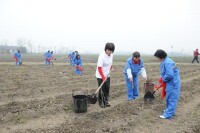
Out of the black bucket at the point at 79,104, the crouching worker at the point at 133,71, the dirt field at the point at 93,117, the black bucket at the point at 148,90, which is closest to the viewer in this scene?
the dirt field at the point at 93,117

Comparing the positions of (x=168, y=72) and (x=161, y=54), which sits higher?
(x=161, y=54)

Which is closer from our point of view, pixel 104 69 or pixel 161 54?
pixel 161 54

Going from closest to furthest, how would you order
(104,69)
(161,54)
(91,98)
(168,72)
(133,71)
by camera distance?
(168,72)
(161,54)
(104,69)
(91,98)
(133,71)

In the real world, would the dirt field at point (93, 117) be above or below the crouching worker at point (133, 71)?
below

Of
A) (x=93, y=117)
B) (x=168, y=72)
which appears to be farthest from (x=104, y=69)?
(x=168, y=72)

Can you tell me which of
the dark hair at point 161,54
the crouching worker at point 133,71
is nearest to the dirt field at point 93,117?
the crouching worker at point 133,71

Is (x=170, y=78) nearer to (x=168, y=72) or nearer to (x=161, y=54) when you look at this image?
(x=168, y=72)

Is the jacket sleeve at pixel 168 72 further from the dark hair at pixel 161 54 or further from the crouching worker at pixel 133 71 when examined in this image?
the crouching worker at pixel 133 71

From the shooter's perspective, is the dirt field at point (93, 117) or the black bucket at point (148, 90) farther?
the black bucket at point (148, 90)

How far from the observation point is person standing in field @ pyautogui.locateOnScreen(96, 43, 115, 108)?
5.93 metres

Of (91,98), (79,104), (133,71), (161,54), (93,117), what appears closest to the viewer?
(161,54)

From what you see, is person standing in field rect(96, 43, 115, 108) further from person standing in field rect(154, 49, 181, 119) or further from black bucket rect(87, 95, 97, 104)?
person standing in field rect(154, 49, 181, 119)

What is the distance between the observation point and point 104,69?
6172mm

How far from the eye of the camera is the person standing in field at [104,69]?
5.93 m
